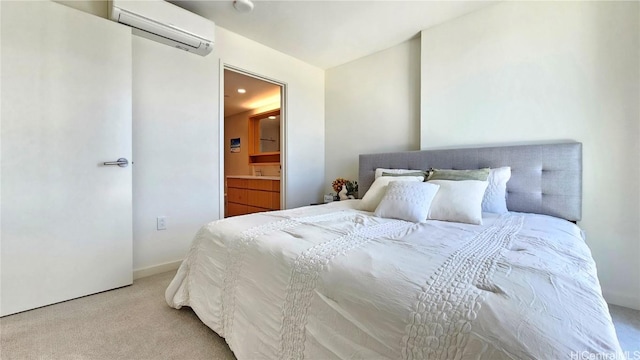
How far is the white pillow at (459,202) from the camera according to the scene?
1.64m

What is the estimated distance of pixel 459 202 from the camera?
5.56ft

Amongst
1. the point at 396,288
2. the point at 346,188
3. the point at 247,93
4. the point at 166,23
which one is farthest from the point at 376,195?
the point at 247,93

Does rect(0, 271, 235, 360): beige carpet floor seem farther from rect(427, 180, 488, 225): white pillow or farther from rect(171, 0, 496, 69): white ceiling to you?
rect(171, 0, 496, 69): white ceiling

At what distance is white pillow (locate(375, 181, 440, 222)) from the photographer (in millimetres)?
1675

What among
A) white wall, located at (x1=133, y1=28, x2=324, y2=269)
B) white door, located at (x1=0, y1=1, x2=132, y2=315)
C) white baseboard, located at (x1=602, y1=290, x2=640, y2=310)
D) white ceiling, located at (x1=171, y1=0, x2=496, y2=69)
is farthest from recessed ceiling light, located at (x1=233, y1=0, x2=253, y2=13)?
white baseboard, located at (x1=602, y1=290, x2=640, y2=310)

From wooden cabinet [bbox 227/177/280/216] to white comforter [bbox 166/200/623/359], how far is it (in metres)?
2.59

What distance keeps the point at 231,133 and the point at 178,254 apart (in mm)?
4592

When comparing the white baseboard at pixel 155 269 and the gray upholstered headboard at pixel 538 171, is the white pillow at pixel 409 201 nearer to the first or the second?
the gray upholstered headboard at pixel 538 171

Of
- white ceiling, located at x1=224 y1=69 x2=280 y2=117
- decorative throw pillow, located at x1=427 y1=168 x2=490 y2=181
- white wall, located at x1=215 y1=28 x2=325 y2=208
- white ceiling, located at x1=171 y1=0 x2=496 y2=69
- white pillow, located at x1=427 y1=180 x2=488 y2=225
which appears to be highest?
white ceiling, located at x1=171 y1=0 x2=496 y2=69

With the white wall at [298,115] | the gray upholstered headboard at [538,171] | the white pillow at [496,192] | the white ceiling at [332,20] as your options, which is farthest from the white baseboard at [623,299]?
the white wall at [298,115]

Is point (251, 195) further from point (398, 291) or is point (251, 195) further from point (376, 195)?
point (398, 291)

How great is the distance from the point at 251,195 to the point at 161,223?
7.70 ft

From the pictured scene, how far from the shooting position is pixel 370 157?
311cm

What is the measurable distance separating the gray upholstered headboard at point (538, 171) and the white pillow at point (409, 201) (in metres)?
0.77
